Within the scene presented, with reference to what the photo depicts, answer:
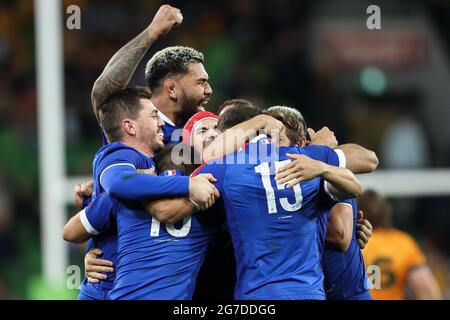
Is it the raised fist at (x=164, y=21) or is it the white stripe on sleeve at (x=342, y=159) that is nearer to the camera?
the white stripe on sleeve at (x=342, y=159)

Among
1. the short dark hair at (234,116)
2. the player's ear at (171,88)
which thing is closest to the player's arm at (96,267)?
the short dark hair at (234,116)

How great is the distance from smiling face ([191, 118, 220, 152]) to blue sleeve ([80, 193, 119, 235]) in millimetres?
495

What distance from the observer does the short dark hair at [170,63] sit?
5172mm

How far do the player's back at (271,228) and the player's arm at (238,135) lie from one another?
10 centimetres

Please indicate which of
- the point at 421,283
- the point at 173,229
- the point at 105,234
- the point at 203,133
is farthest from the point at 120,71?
the point at 421,283

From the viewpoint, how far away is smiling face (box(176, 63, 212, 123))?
5137 mm

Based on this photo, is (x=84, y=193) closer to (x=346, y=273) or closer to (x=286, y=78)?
(x=346, y=273)

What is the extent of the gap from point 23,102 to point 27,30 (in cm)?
85

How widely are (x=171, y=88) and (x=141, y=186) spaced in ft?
3.38

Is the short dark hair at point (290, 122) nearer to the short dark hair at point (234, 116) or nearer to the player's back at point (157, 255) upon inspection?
the short dark hair at point (234, 116)

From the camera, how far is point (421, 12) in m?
11.1

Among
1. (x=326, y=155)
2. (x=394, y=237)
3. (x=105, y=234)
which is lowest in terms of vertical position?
(x=394, y=237)

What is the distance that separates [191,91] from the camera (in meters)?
5.13

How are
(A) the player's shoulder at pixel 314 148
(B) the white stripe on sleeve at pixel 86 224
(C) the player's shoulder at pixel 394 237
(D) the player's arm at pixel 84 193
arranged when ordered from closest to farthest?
1. (A) the player's shoulder at pixel 314 148
2. (B) the white stripe on sleeve at pixel 86 224
3. (D) the player's arm at pixel 84 193
4. (C) the player's shoulder at pixel 394 237
